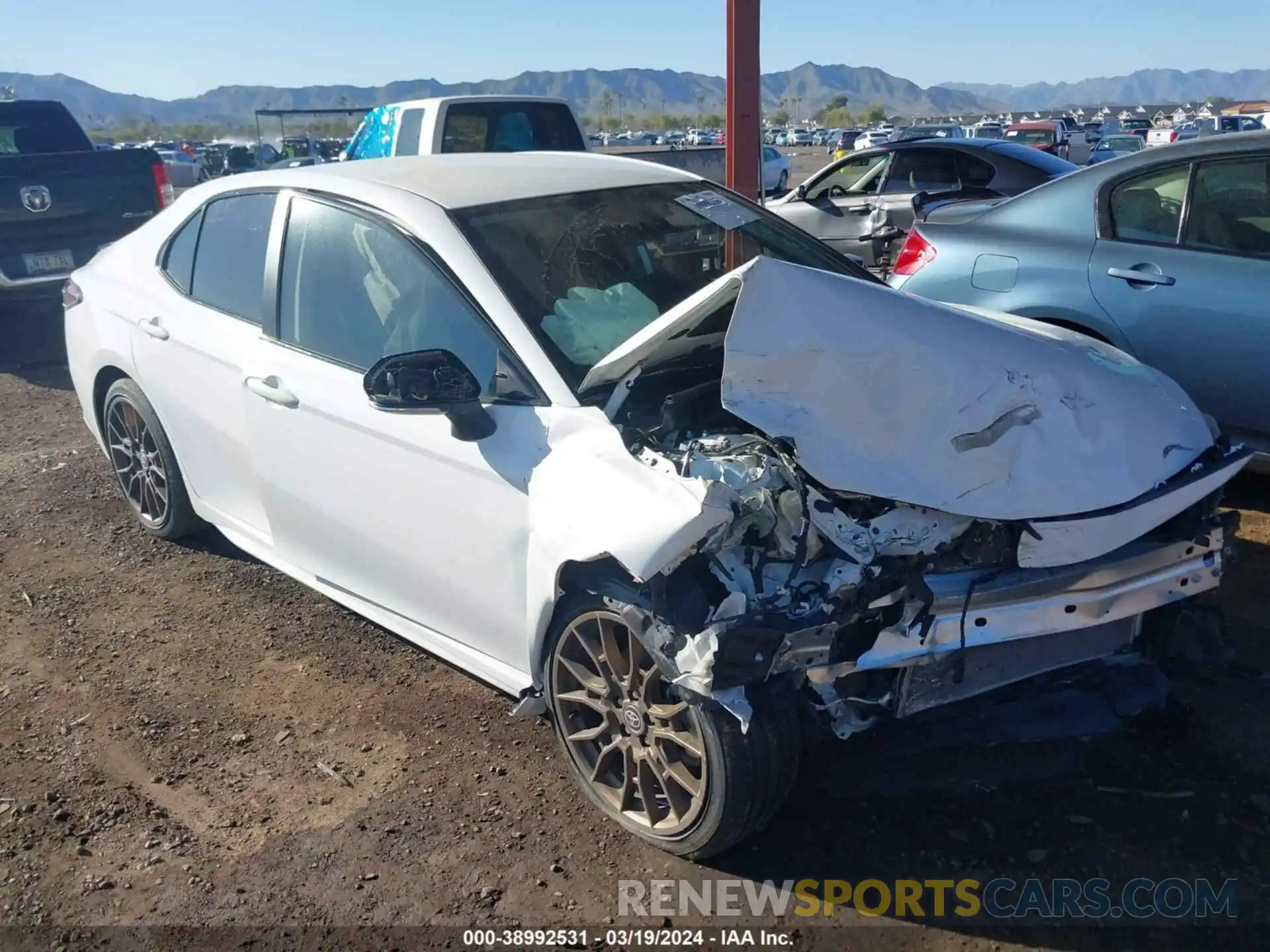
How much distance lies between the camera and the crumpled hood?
2.66 m

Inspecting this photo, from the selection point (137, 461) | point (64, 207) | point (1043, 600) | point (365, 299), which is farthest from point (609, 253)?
point (64, 207)

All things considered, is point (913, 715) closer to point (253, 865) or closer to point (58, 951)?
point (253, 865)

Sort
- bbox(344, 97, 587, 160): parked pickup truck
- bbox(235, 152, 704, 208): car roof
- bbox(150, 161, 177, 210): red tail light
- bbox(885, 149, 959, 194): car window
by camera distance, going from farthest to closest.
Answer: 1. bbox(885, 149, 959, 194): car window
2. bbox(150, 161, 177, 210): red tail light
3. bbox(344, 97, 587, 160): parked pickup truck
4. bbox(235, 152, 704, 208): car roof

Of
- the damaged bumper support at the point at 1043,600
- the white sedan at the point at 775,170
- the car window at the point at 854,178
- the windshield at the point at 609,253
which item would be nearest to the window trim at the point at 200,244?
the windshield at the point at 609,253

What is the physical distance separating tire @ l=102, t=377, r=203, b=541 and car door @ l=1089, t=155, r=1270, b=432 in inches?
164

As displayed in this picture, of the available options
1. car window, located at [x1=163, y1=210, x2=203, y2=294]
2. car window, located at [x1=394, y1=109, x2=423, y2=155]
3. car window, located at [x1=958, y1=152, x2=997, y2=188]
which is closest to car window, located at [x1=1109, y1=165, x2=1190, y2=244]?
car window, located at [x1=163, y1=210, x2=203, y2=294]

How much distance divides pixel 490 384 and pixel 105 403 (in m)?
2.81

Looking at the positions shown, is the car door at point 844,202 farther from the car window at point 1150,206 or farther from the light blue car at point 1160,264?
the car window at point 1150,206

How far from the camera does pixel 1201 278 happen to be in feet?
14.3

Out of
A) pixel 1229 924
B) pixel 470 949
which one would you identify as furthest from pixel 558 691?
pixel 1229 924

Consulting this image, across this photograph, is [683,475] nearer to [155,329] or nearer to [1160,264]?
[155,329]

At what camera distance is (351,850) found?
9.61ft

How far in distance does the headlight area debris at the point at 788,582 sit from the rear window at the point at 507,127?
764cm

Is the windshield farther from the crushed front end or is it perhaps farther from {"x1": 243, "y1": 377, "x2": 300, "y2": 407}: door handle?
{"x1": 243, "y1": 377, "x2": 300, "y2": 407}: door handle
